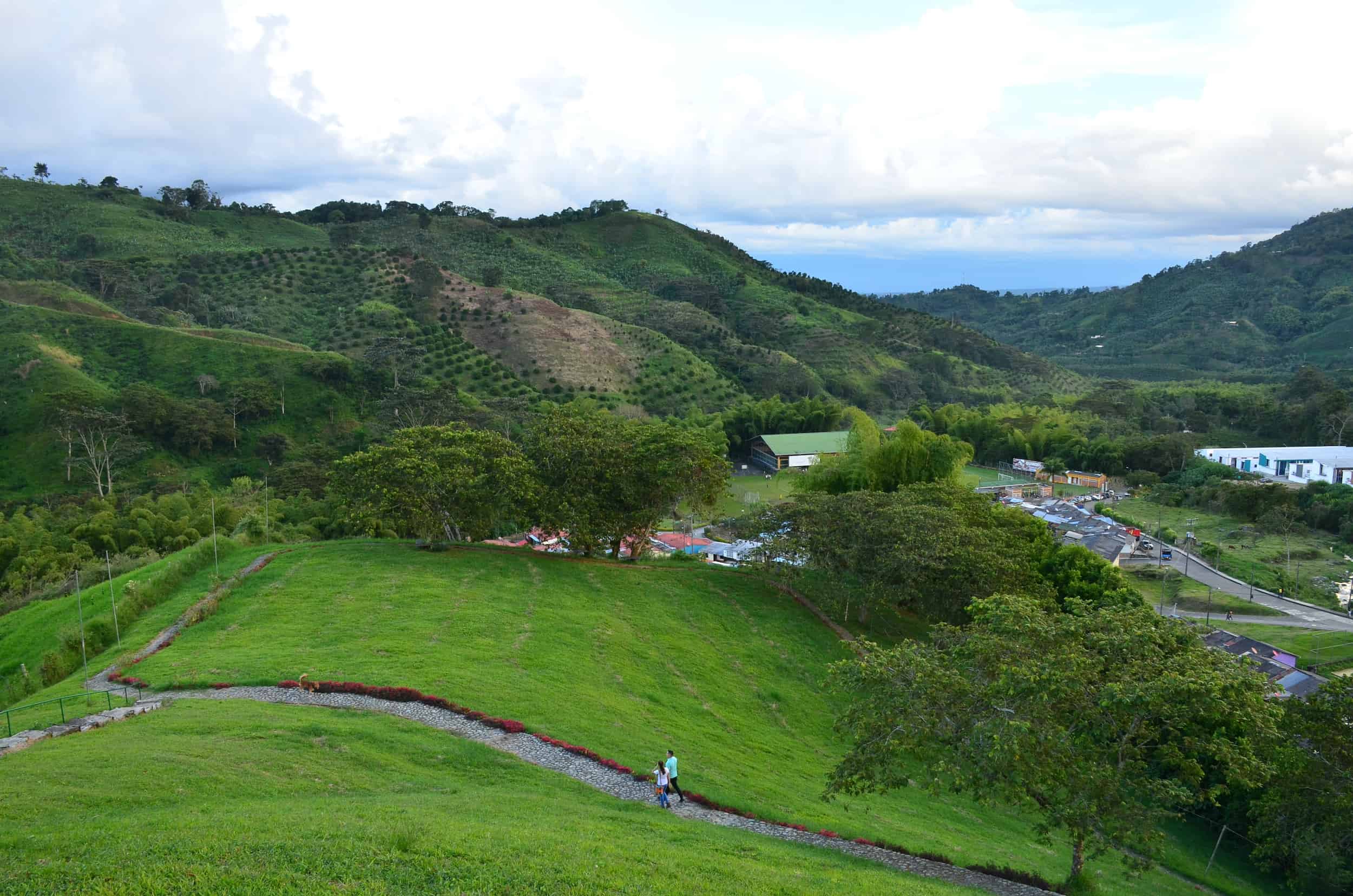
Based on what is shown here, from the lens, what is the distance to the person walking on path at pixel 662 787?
702 inches

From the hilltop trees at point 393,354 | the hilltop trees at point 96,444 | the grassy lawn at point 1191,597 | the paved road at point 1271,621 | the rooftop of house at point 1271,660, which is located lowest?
the paved road at point 1271,621

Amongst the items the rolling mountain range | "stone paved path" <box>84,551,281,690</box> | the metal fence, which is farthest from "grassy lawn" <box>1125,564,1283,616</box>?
the rolling mountain range

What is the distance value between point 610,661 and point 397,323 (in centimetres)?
8376

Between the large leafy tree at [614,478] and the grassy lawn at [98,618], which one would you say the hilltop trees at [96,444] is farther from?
the large leafy tree at [614,478]

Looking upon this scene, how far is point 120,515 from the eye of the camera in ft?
160

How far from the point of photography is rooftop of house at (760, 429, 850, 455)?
93688mm

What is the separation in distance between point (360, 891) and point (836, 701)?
2214cm

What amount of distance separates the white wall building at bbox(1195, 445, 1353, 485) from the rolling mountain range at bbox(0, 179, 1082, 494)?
44.1m

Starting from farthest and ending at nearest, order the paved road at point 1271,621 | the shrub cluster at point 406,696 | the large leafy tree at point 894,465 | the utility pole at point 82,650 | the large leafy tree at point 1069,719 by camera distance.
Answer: the large leafy tree at point 894,465
the paved road at point 1271,621
the utility pole at point 82,650
the shrub cluster at point 406,696
the large leafy tree at point 1069,719

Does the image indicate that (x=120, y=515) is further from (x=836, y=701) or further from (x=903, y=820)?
(x=903, y=820)

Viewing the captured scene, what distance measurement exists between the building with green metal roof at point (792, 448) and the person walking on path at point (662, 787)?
7264 cm

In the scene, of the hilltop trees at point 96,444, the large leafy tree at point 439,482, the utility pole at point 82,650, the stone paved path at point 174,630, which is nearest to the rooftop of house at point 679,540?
the large leafy tree at point 439,482

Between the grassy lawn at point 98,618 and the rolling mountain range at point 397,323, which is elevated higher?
the rolling mountain range at point 397,323

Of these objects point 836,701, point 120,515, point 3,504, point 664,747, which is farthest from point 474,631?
point 3,504
